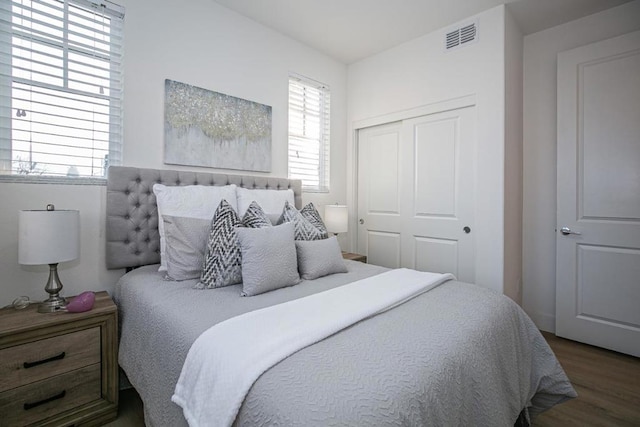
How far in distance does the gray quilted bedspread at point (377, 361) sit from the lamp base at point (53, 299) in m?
0.28

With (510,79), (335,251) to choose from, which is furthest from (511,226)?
(335,251)

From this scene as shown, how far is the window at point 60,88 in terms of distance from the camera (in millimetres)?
1741

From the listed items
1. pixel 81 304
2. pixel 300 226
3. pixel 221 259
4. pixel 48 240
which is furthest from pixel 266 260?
pixel 48 240

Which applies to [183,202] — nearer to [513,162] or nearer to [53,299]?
[53,299]

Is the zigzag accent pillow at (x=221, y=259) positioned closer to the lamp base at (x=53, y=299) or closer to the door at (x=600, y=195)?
the lamp base at (x=53, y=299)

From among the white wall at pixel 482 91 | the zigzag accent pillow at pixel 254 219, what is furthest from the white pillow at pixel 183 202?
the white wall at pixel 482 91

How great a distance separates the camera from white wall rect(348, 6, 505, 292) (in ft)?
8.32

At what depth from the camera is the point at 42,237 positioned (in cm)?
153

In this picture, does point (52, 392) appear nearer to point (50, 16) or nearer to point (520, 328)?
point (50, 16)

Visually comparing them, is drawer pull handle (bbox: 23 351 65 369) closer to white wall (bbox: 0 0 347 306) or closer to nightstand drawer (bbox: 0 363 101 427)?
nightstand drawer (bbox: 0 363 101 427)

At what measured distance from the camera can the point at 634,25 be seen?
2479mm

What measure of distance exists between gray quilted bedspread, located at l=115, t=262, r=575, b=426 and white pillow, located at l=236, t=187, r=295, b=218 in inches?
29.4

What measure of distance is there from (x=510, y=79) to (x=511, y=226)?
126 cm

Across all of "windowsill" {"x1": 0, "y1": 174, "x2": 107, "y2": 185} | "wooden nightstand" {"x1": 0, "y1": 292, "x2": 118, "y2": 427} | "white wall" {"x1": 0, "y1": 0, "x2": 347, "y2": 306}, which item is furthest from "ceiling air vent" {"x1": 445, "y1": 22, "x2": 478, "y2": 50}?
"wooden nightstand" {"x1": 0, "y1": 292, "x2": 118, "y2": 427}
